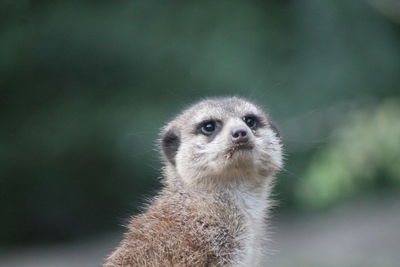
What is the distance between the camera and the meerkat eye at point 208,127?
23.7 ft

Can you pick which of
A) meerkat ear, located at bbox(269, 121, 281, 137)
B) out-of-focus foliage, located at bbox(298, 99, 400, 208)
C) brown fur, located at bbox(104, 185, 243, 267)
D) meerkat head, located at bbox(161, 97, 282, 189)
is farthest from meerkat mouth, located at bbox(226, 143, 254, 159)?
out-of-focus foliage, located at bbox(298, 99, 400, 208)

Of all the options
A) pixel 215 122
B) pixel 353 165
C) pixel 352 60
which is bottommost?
pixel 215 122

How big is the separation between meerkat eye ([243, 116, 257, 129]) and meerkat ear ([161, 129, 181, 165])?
57 cm

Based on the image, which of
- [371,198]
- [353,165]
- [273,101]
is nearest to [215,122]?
[353,165]

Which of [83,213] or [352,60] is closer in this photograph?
[352,60]

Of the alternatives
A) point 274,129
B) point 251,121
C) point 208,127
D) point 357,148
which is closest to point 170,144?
point 208,127

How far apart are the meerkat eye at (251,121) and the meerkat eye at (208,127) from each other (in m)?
0.25

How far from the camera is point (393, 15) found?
A: 515 inches

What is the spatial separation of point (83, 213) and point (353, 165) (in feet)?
22.1

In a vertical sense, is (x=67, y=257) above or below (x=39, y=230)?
below

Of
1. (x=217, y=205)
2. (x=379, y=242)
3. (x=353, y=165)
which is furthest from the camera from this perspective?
(x=379, y=242)

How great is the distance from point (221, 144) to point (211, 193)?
37cm

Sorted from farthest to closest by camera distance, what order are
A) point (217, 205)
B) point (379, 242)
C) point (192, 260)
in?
point (379, 242), point (217, 205), point (192, 260)

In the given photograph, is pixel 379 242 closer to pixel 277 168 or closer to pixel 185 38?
pixel 185 38
